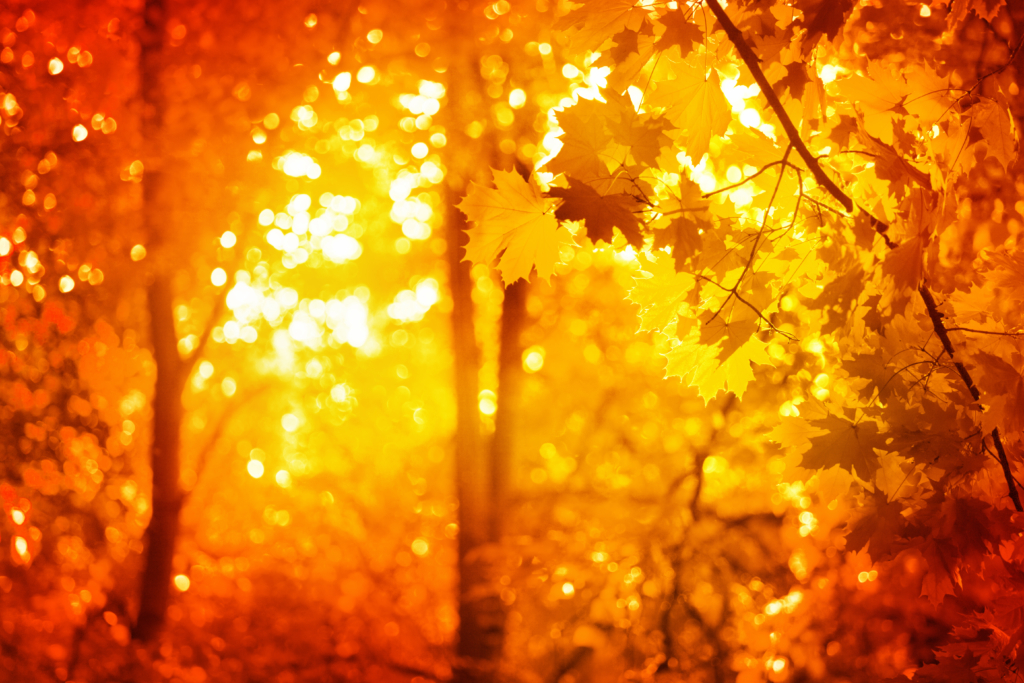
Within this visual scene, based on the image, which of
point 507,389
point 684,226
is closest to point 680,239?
point 684,226

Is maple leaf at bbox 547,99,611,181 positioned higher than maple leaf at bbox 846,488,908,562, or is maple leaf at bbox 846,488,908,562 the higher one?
maple leaf at bbox 547,99,611,181

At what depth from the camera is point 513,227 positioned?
1.54 meters

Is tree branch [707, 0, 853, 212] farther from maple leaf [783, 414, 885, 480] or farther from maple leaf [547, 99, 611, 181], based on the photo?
maple leaf [783, 414, 885, 480]

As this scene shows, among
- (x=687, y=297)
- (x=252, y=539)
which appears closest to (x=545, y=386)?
(x=687, y=297)

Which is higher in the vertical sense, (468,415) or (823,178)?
(823,178)

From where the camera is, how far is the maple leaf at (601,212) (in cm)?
131

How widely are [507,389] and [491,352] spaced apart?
4.25 ft

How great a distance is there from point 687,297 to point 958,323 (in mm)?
706

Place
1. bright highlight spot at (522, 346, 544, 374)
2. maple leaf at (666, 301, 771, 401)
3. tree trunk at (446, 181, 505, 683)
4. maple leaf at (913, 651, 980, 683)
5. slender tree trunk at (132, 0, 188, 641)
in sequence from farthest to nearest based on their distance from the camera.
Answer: slender tree trunk at (132, 0, 188, 641) → bright highlight spot at (522, 346, 544, 374) → tree trunk at (446, 181, 505, 683) → maple leaf at (913, 651, 980, 683) → maple leaf at (666, 301, 771, 401)

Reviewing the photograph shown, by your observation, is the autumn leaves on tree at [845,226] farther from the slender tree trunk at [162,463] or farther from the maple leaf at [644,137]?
the slender tree trunk at [162,463]

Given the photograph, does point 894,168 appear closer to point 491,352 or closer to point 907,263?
point 907,263

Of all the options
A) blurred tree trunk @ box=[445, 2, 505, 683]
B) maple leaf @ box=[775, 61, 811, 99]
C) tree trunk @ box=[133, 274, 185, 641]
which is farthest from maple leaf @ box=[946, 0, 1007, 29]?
tree trunk @ box=[133, 274, 185, 641]

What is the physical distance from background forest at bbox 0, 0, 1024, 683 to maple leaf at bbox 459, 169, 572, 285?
0.01 meters

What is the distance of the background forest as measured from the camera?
1.59 m
